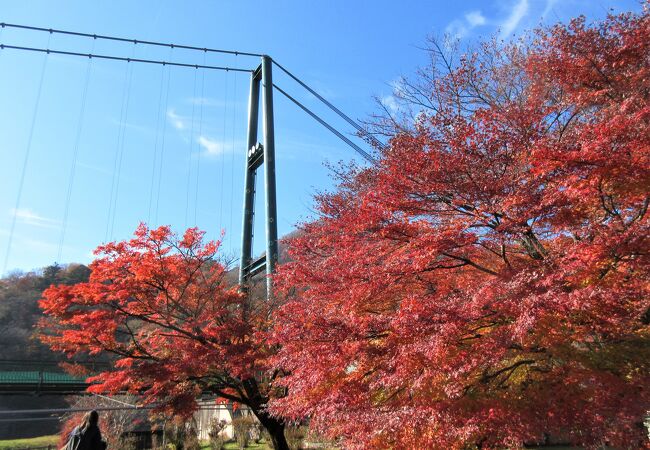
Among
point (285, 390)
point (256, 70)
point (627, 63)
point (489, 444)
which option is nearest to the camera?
point (489, 444)

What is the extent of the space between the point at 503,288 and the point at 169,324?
10.2 m

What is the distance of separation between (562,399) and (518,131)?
413 centimetres

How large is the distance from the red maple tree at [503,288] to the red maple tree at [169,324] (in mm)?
3936

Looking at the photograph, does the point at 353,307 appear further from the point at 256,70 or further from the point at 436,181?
the point at 256,70

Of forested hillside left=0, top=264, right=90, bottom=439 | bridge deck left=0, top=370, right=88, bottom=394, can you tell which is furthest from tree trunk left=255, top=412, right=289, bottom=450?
forested hillside left=0, top=264, right=90, bottom=439

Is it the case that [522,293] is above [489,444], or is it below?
above

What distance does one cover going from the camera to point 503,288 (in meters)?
6.39

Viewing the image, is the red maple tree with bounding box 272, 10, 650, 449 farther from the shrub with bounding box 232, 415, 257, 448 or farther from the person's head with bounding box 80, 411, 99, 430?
the shrub with bounding box 232, 415, 257, 448

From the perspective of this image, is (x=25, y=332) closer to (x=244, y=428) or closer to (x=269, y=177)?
(x=244, y=428)

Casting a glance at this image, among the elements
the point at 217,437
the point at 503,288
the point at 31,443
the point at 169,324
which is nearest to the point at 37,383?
the point at 31,443

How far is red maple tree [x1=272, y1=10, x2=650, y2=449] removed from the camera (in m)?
6.00

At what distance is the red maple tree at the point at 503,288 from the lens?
19.7ft

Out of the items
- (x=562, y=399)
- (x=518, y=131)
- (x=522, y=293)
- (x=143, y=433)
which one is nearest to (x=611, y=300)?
(x=522, y=293)

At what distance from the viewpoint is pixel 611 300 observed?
18.8 feet
